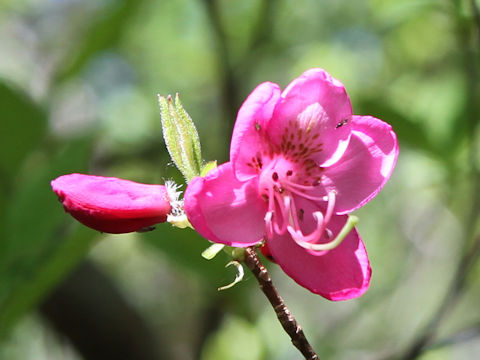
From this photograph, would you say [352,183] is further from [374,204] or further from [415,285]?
[415,285]

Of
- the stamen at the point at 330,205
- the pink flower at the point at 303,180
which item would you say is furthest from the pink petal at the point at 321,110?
the stamen at the point at 330,205

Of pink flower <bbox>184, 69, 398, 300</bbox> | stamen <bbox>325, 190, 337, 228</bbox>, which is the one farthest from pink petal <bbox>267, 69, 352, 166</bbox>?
stamen <bbox>325, 190, 337, 228</bbox>

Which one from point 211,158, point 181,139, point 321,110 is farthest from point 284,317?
point 211,158

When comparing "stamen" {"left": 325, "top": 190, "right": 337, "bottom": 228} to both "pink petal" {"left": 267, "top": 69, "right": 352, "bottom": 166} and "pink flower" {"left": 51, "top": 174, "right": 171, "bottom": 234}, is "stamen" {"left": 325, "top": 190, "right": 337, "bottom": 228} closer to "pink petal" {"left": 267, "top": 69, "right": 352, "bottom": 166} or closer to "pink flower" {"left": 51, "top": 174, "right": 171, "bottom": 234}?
"pink petal" {"left": 267, "top": 69, "right": 352, "bottom": 166}

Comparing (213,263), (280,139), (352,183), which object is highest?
(280,139)

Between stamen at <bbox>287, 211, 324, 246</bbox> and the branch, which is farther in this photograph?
stamen at <bbox>287, 211, 324, 246</bbox>

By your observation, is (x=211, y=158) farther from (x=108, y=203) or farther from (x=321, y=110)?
(x=108, y=203)

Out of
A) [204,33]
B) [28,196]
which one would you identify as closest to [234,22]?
[204,33]

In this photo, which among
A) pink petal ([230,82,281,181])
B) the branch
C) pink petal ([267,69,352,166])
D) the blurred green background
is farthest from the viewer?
the blurred green background
